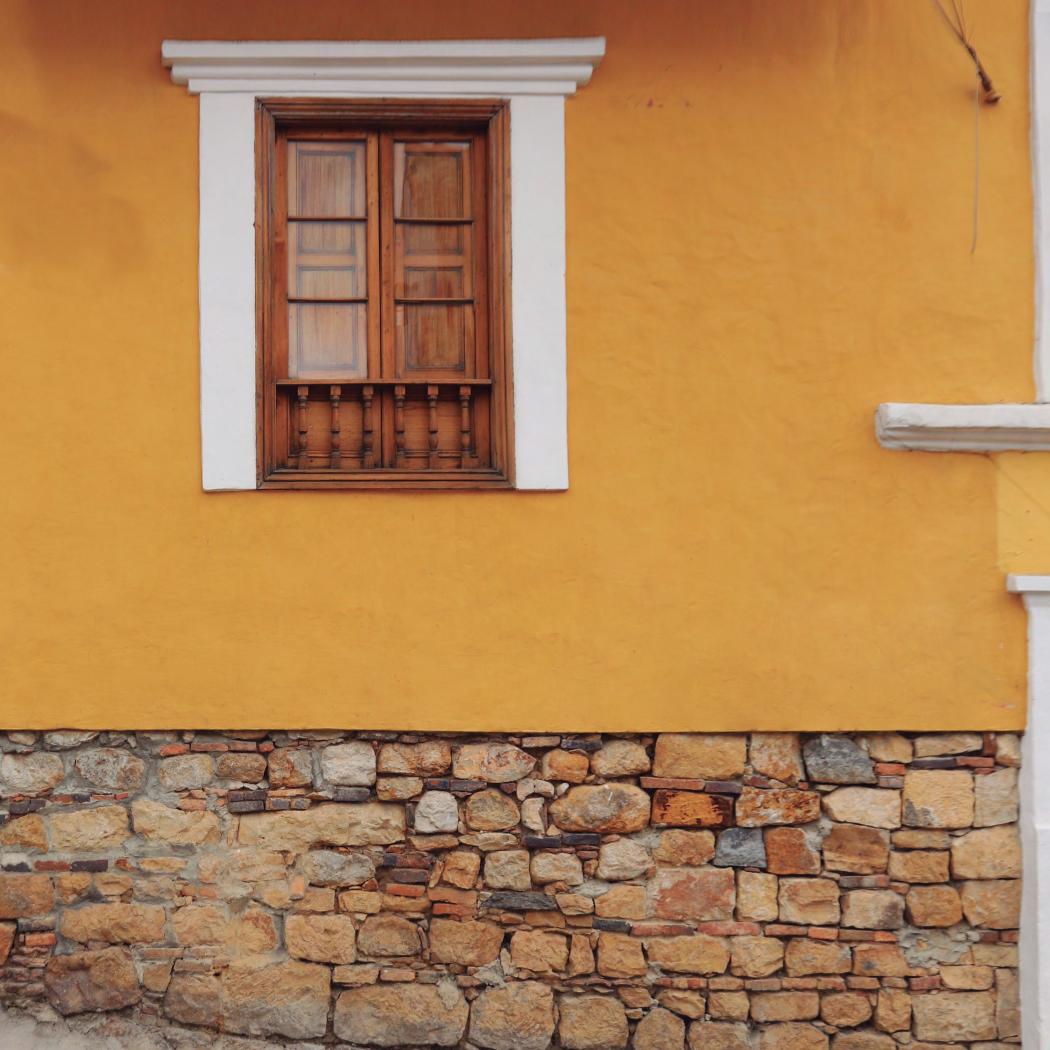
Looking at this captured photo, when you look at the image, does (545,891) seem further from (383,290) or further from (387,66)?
(387,66)

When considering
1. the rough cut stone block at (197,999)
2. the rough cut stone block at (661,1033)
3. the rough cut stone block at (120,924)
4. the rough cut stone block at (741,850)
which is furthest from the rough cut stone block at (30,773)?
the rough cut stone block at (741,850)

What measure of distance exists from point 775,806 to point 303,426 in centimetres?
229

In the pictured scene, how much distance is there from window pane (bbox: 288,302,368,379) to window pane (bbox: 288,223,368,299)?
6cm

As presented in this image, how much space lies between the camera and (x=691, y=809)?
12.9ft

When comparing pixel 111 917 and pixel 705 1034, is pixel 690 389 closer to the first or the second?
pixel 705 1034

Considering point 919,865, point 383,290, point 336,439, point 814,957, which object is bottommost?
point 814,957

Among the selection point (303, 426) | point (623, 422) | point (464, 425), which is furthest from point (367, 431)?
point (623, 422)

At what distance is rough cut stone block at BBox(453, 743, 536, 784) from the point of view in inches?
155

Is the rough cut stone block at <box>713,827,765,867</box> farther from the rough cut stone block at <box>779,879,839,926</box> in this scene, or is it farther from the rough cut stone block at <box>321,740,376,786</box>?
the rough cut stone block at <box>321,740,376,786</box>

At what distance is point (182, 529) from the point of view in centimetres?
392

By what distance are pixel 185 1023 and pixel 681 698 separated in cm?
221

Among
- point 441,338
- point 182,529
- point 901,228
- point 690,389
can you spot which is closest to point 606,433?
point 690,389

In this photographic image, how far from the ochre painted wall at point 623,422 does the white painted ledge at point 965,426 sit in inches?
3.1

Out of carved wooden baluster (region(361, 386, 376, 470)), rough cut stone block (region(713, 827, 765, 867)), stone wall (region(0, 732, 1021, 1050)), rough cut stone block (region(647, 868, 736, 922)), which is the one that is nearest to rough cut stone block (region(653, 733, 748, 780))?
stone wall (region(0, 732, 1021, 1050))
